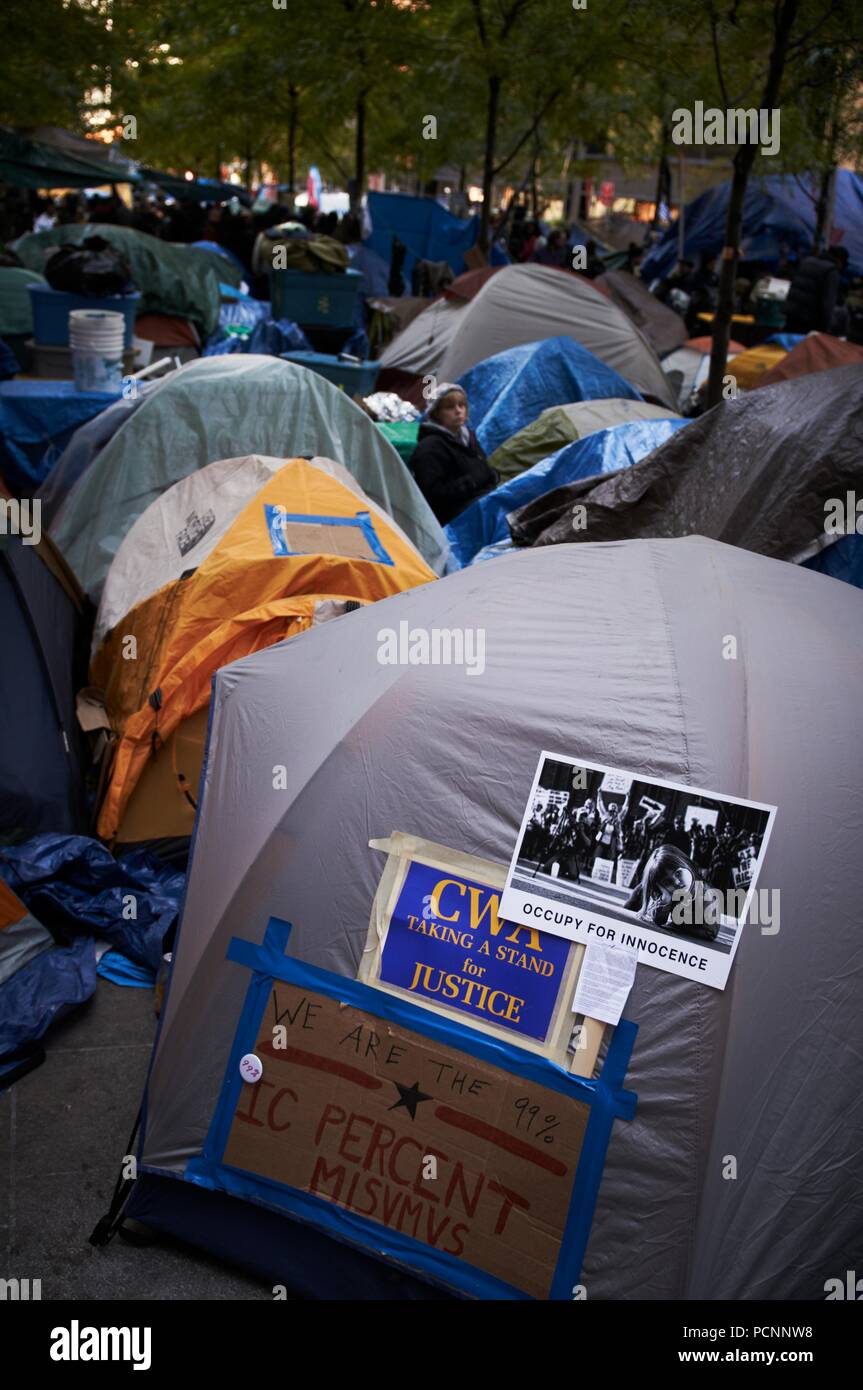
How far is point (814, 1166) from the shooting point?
8.82 feet

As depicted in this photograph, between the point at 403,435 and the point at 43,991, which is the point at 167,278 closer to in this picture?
the point at 403,435

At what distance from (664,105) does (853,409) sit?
38.9ft

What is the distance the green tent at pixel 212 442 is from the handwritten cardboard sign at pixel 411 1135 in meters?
4.15

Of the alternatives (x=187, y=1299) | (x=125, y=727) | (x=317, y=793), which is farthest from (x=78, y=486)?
(x=187, y=1299)

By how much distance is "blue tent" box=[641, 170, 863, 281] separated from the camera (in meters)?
23.0

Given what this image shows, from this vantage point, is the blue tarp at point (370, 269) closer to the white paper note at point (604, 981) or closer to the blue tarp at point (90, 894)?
the blue tarp at point (90, 894)

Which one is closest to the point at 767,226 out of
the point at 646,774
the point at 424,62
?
the point at 424,62

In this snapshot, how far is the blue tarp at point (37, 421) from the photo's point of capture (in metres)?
8.27

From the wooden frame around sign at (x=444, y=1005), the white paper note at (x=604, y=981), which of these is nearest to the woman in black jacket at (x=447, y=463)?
the wooden frame around sign at (x=444, y=1005)

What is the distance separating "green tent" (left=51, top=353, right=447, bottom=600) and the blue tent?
59.5ft

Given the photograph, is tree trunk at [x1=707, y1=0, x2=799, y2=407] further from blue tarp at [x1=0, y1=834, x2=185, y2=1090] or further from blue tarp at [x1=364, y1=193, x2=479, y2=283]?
blue tarp at [x1=364, y1=193, x2=479, y2=283]

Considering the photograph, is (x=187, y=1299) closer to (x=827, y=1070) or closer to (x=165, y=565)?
(x=827, y=1070)

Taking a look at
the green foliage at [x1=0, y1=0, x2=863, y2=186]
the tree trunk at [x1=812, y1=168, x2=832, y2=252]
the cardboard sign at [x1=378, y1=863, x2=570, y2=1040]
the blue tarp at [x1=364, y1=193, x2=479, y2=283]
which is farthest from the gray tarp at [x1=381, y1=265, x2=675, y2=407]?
the blue tarp at [x1=364, y1=193, x2=479, y2=283]

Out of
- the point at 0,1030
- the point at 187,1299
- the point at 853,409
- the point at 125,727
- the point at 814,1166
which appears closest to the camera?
the point at 814,1166
